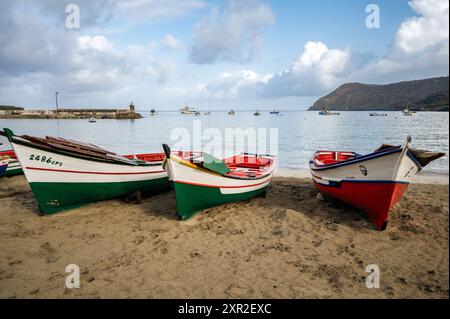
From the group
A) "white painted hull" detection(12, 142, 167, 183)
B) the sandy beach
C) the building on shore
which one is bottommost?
the sandy beach

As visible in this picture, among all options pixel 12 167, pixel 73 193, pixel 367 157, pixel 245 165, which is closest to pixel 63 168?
pixel 73 193

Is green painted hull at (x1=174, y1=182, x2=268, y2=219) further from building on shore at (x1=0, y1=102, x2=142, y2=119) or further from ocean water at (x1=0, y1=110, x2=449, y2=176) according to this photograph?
building on shore at (x1=0, y1=102, x2=142, y2=119)

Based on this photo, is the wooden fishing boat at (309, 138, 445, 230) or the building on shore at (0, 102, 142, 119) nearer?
the wooden fishing boat at (309, 138, 445, 230)

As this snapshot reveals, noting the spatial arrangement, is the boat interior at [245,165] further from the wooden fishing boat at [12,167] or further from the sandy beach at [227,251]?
the wooden fishing boat at [12,167]

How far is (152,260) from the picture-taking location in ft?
17.6

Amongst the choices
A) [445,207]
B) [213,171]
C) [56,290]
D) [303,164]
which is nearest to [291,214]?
[213,171]

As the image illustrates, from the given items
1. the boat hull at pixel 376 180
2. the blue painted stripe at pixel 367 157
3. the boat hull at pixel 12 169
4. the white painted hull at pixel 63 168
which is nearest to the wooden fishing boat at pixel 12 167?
the boat hull at pixel 12 169

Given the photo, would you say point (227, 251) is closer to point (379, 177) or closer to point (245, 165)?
point (379, 177)

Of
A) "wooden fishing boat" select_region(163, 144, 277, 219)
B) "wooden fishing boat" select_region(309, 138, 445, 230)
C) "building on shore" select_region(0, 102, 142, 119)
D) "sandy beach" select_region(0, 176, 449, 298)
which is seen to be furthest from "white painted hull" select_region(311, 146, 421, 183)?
"building on shore" select_region(0, 102, 142, 119)

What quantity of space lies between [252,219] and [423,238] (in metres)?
3.93

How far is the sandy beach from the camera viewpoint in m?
4.48

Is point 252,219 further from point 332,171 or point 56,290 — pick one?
point 56,290

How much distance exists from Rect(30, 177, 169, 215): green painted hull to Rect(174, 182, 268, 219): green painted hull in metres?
2.51

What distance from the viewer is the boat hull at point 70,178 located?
23.9 ft
